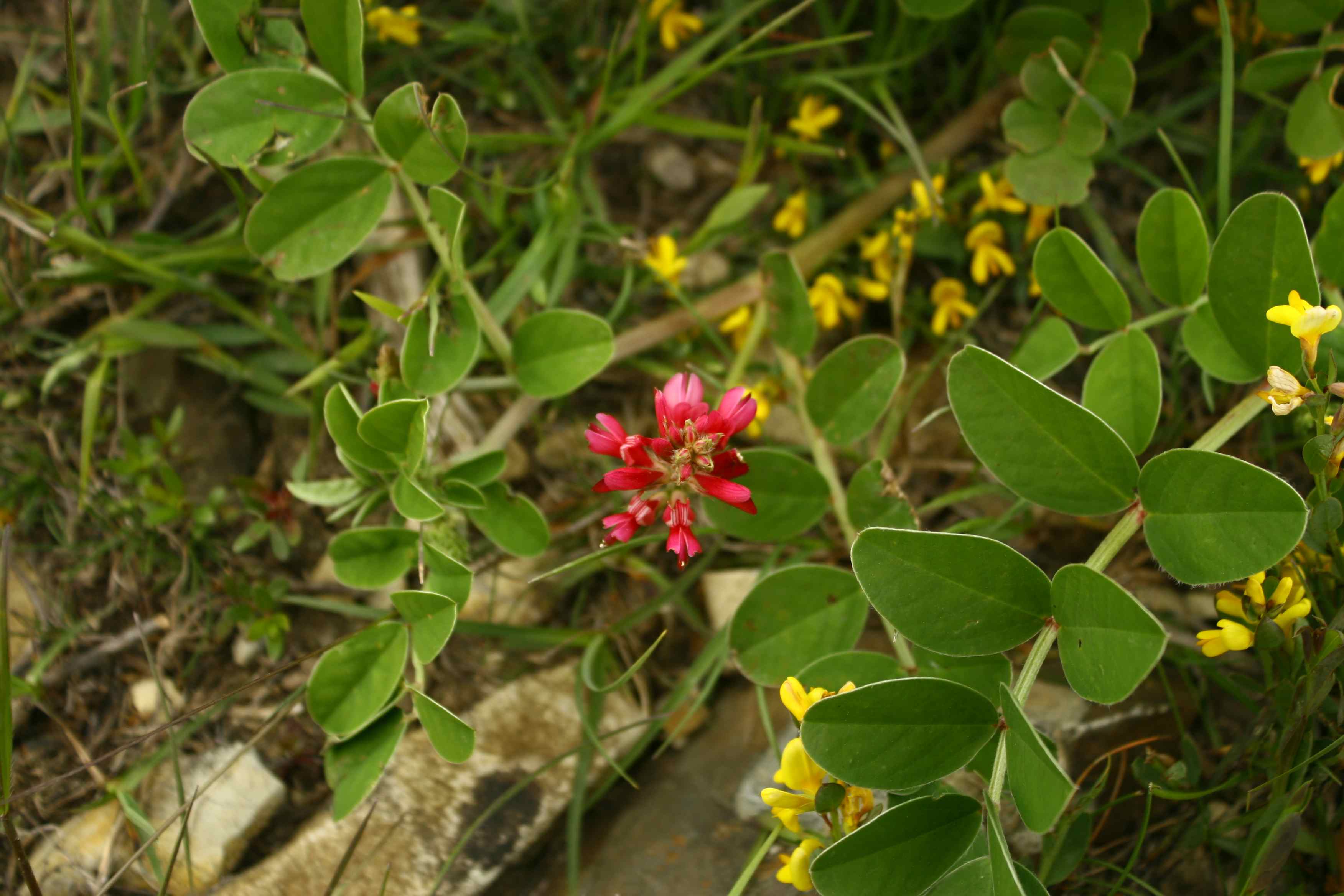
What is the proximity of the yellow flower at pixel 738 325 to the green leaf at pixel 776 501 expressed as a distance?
0.58 metres

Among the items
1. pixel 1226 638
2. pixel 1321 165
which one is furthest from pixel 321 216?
pixel 1321 165

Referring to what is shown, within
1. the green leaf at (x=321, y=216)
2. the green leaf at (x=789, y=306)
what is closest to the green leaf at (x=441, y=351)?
the green leaf at (x=321, y=216)

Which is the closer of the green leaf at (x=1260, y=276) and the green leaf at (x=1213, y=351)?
the green leaf at (x=1260, y=276)

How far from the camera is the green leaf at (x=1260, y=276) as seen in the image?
1592mm

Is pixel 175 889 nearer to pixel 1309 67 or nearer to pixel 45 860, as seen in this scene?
pixel 45 860

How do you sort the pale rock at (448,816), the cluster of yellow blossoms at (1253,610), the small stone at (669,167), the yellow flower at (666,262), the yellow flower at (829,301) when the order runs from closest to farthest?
the cluster of yellow blossoms at (1253,610)
the pale rock at (448,816)
the yellow flower at (666,262)
the yellow flower at (829,301)
the small stone at (669,167)

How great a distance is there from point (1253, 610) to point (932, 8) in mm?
1488

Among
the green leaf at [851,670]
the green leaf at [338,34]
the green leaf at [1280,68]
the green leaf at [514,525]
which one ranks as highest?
the green leaf at [338,34]

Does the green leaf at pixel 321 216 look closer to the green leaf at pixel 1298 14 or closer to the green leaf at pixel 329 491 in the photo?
the green leaf at pixel 329 491

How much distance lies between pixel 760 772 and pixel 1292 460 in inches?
58.2

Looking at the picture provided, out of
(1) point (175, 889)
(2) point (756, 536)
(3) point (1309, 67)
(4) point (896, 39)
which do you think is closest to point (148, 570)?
(1) point (175, 889)

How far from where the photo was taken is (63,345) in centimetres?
258

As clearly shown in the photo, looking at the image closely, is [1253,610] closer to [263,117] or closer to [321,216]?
[321,216]

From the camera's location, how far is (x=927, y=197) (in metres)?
2.49
